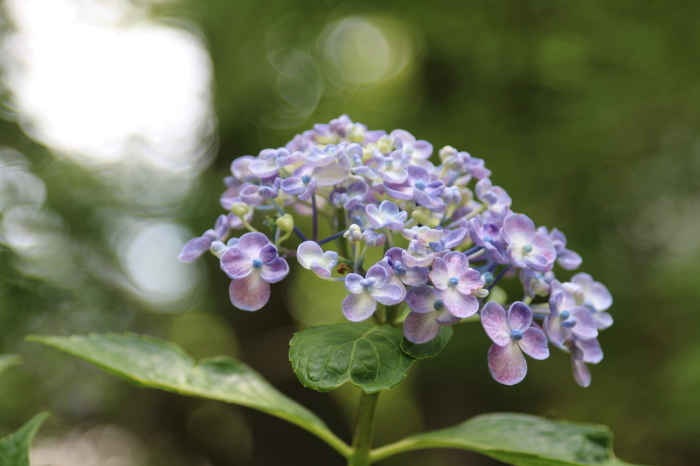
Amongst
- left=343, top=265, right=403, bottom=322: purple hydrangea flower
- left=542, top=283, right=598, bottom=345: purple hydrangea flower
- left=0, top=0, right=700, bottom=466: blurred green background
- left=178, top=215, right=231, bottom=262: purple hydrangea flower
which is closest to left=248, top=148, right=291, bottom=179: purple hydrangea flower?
left=178, top=215, right=231, bottom=262: purple hydrangea flower

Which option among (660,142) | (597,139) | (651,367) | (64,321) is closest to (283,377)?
(64,321)

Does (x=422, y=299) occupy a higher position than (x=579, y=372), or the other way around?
(x=422, y=299)

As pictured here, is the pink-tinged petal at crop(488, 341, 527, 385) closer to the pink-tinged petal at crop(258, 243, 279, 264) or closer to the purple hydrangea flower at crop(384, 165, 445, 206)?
the purple hydrangea flower at crop(384, 165, 445, 206)

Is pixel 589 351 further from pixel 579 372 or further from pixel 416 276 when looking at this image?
pixel 416 276

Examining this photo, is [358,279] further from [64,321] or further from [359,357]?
[64,321]

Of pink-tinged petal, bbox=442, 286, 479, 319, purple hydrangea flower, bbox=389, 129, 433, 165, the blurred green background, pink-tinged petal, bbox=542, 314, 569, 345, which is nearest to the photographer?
pink-tinged petal, bbox=442, 286, 479, 319

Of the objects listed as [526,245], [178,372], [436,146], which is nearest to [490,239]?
[526,245]
